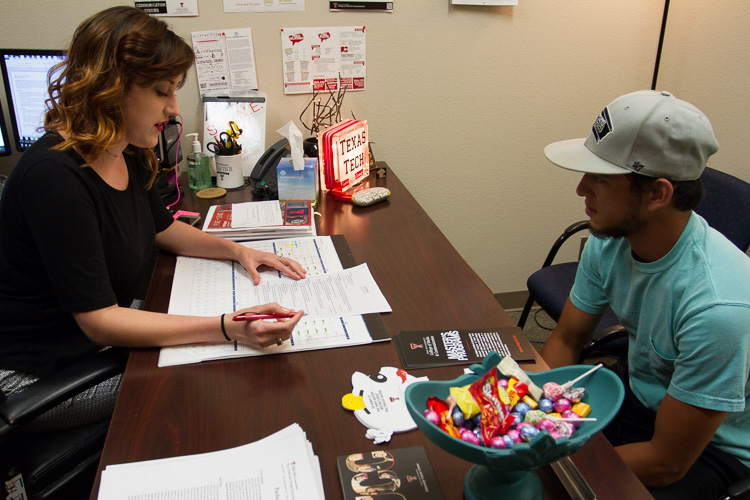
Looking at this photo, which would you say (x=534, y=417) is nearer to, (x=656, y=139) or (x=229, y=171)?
(x=656, y=139)

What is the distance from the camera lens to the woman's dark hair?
1.02 metres

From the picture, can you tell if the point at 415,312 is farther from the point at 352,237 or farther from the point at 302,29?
the point at 302,29

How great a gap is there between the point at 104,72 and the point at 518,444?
1.03m

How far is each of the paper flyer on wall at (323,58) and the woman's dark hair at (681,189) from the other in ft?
4.43

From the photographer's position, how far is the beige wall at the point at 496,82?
201 centimetres

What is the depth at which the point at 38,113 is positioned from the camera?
5.71ft

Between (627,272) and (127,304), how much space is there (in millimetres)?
1222

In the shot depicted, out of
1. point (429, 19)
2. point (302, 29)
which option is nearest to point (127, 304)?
point (302, 29)

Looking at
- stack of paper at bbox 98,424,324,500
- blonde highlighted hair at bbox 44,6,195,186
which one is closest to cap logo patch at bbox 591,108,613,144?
stack of paper at bbox 98,424,324,500

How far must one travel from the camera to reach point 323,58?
207 cm

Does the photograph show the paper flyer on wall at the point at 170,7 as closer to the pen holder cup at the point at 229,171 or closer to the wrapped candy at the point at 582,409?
the pen holder cup at the point at 229,171


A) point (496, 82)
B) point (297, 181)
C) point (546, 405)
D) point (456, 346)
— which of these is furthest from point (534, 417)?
point (496, 82)

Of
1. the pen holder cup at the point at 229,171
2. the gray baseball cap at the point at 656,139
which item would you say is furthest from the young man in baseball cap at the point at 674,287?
the pen holder cup at the point at 229,171

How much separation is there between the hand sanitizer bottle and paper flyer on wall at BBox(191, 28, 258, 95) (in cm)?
30
